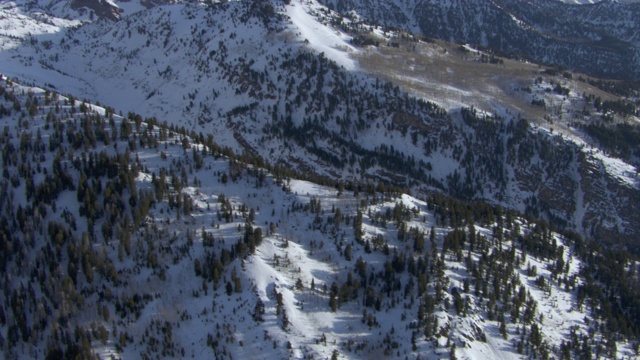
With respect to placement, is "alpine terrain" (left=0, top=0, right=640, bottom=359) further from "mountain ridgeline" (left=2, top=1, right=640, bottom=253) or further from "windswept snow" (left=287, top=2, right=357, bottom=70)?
"windswept snow" (left=287, top=2, right=357, bottom=70)

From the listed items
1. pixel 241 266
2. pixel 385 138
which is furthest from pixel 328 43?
pixel 241 266

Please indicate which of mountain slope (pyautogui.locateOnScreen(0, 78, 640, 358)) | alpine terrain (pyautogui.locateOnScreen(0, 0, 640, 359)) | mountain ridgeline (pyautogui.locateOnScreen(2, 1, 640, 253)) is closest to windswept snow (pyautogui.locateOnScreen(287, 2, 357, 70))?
mountain ridgeline (pyautogui.locateOnScreen(2, 1, 640, 253))

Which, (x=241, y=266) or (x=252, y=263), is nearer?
(x=241, y=266)

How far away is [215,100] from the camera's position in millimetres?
166000

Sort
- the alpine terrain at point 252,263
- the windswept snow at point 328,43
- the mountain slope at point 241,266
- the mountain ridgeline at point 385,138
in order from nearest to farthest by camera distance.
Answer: the mountain slope at point 241,266 < the alpine terrain at point 252,263 < the mountain ridgeline at point 385,138 < the windswept snow at point 328,43

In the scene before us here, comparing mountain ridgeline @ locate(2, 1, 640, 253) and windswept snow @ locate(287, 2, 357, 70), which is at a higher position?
windswept snow @ locate(287, 2, 357, 70)

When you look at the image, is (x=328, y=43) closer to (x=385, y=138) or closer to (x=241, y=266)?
(x=385, y=138)

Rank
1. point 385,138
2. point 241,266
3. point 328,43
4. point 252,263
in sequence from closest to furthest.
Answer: point 241,266 → point 252,263 → point 385,138 → point 328,43

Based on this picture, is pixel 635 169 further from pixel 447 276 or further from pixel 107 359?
pixel 107 359

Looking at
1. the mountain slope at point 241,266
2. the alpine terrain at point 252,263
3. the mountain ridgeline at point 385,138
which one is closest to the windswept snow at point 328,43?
the mountain ridgeline at point 385,138

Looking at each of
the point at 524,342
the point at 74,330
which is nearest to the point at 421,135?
the point at 524,342

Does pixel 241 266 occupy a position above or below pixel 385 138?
below

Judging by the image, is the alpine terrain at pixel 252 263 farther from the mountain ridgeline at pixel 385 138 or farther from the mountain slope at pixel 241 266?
the mountain ridgeline at pixel 385 138

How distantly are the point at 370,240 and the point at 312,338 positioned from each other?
20.3 metres
